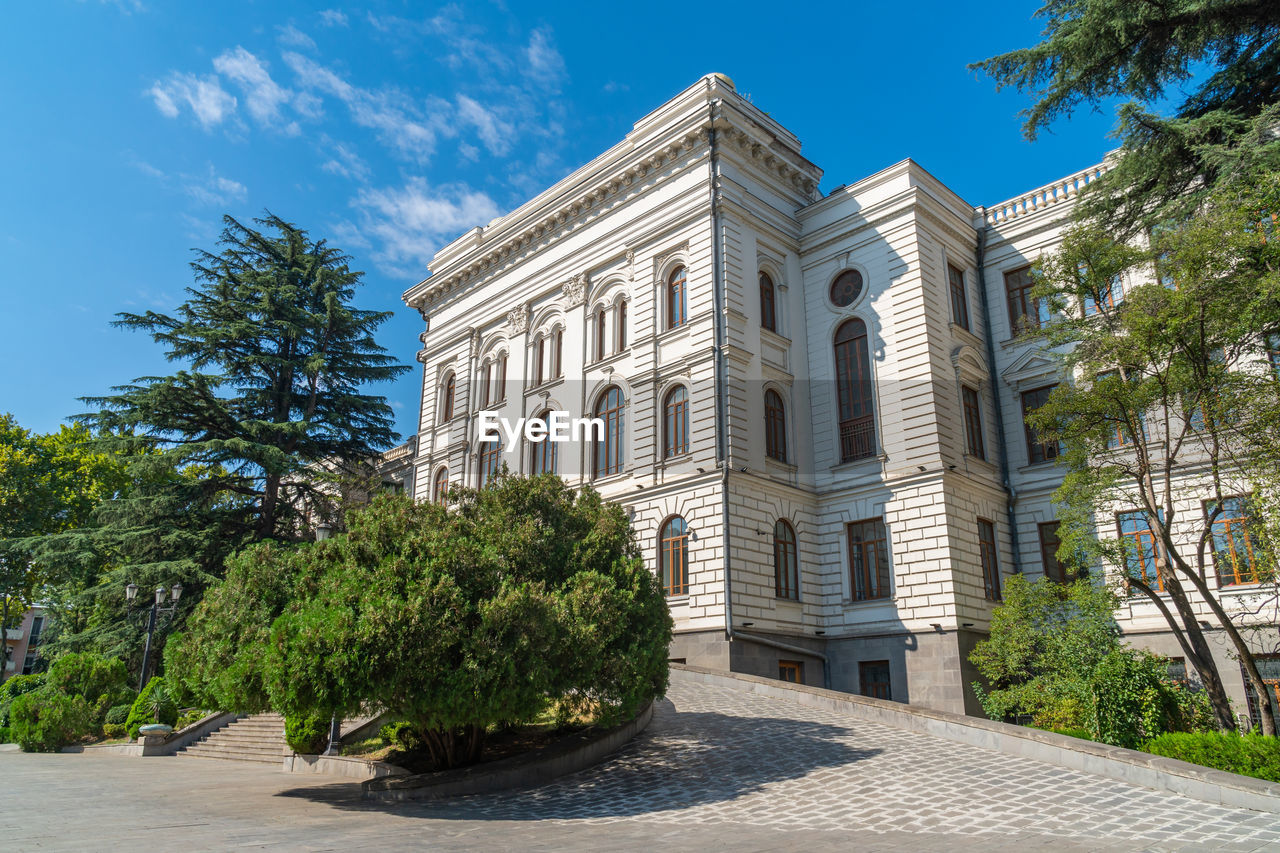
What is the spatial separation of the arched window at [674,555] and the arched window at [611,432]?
3203 mm

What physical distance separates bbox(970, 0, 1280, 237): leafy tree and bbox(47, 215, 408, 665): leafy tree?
24169 millimetres

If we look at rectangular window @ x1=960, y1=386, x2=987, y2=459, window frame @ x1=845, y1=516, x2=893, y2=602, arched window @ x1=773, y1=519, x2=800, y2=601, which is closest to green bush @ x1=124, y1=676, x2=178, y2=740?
arched window @ x1=773, y1=519, x2=800, y2=601

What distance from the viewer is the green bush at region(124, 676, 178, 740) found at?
22.1m

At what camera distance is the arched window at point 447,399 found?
3497 centimetres

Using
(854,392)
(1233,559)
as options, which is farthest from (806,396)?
(1233,559)

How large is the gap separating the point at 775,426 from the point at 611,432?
16.9ft

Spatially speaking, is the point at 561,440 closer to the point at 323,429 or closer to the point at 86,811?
the point at 323,429

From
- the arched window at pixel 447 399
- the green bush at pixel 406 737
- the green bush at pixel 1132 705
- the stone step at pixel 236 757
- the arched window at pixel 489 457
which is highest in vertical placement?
the arched window at pixel 447 399

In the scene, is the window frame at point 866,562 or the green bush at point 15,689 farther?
the green bush at point 15,689

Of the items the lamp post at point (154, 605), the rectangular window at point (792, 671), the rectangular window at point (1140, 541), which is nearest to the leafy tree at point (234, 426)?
the lamp post at point (154, 605)

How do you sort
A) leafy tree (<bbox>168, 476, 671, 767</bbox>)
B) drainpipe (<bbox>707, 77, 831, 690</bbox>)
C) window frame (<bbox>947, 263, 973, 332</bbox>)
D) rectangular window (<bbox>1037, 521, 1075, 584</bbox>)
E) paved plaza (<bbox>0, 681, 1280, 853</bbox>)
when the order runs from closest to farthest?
paved plaza (<bbox>0, 681, 1280, 853</bbox>) → leafy tree (<bbox>168, 476, 671, 767</bbox>) → drainpipe (<bbox>707, 77, 831, 690</bbox>) → rectangular window (<bbox>1037, 521, 1075, 584</bbox>) → window frame (<bbox>947, 263, 973, 332</bbox>)

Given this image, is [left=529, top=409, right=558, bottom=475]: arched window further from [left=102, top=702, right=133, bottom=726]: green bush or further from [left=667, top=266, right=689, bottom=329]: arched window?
[left=102, top=702, right=133, bottom=726]: green bush

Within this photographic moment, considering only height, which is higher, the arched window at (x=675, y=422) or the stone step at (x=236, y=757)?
the arched window at (x=675, y=422)

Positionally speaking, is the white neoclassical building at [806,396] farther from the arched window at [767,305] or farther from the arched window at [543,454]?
the arched window at [543,454]
